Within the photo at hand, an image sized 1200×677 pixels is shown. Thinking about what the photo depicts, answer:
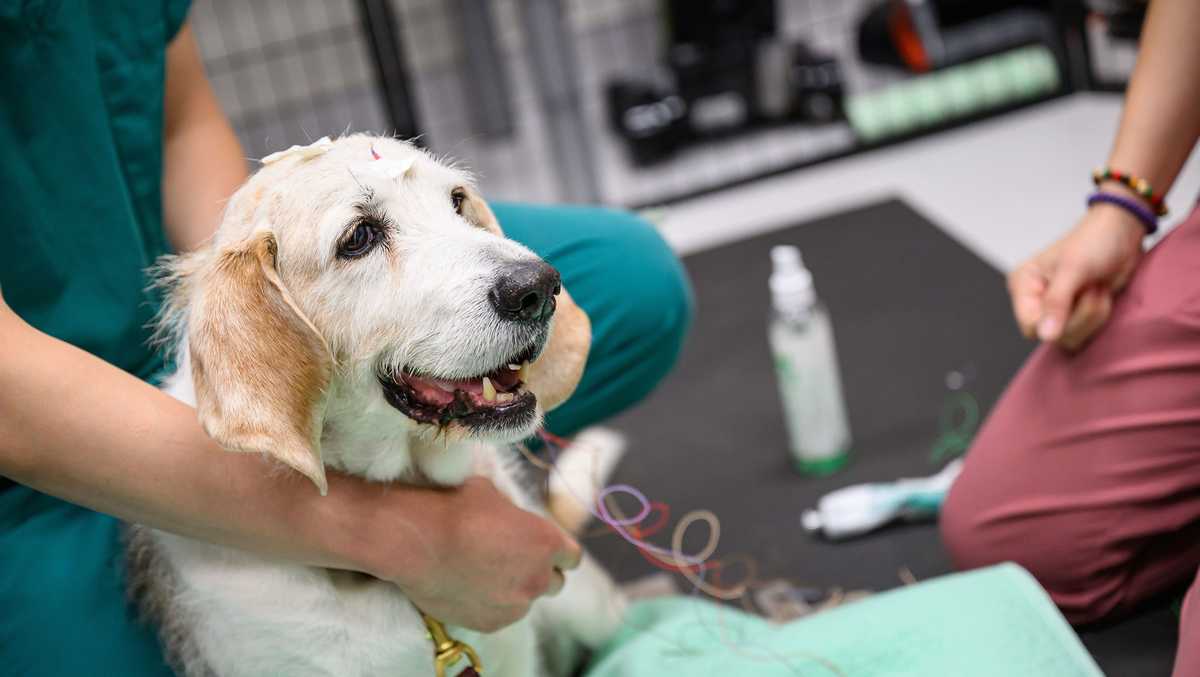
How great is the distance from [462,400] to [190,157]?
0.51m

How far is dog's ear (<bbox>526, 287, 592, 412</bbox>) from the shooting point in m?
1.00

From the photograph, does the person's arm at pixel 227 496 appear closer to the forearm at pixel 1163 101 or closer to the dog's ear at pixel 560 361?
the dog's ear at pixel 560 361

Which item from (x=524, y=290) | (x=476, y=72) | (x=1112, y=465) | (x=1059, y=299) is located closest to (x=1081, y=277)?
(x=1059, y=299)

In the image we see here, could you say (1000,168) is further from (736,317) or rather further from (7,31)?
(7,31)

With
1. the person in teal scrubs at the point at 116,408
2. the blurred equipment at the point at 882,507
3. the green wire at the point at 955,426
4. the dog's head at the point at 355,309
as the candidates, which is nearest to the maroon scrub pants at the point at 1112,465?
the blurred equipment at the point at 882,507

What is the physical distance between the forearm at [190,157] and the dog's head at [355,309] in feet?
0.98

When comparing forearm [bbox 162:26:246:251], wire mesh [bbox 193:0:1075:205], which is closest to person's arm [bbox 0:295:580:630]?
forearm [bbox 162:26:246:251]

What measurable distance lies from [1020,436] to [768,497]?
0.42m

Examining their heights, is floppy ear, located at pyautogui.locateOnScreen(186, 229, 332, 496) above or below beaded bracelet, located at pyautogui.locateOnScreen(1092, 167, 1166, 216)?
above

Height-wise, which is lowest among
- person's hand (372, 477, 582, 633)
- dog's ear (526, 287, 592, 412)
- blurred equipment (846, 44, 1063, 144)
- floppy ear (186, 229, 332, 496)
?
blurred equipment (846, 44, 1063, 144)

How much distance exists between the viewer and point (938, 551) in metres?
1.42

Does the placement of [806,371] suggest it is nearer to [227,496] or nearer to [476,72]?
[227,496]

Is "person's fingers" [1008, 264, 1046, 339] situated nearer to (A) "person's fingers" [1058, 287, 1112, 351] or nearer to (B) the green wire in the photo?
(A) "person's fingers" [1058, 287, 1112, 351]

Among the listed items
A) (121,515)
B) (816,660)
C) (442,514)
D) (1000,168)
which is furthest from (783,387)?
(1000,168)
